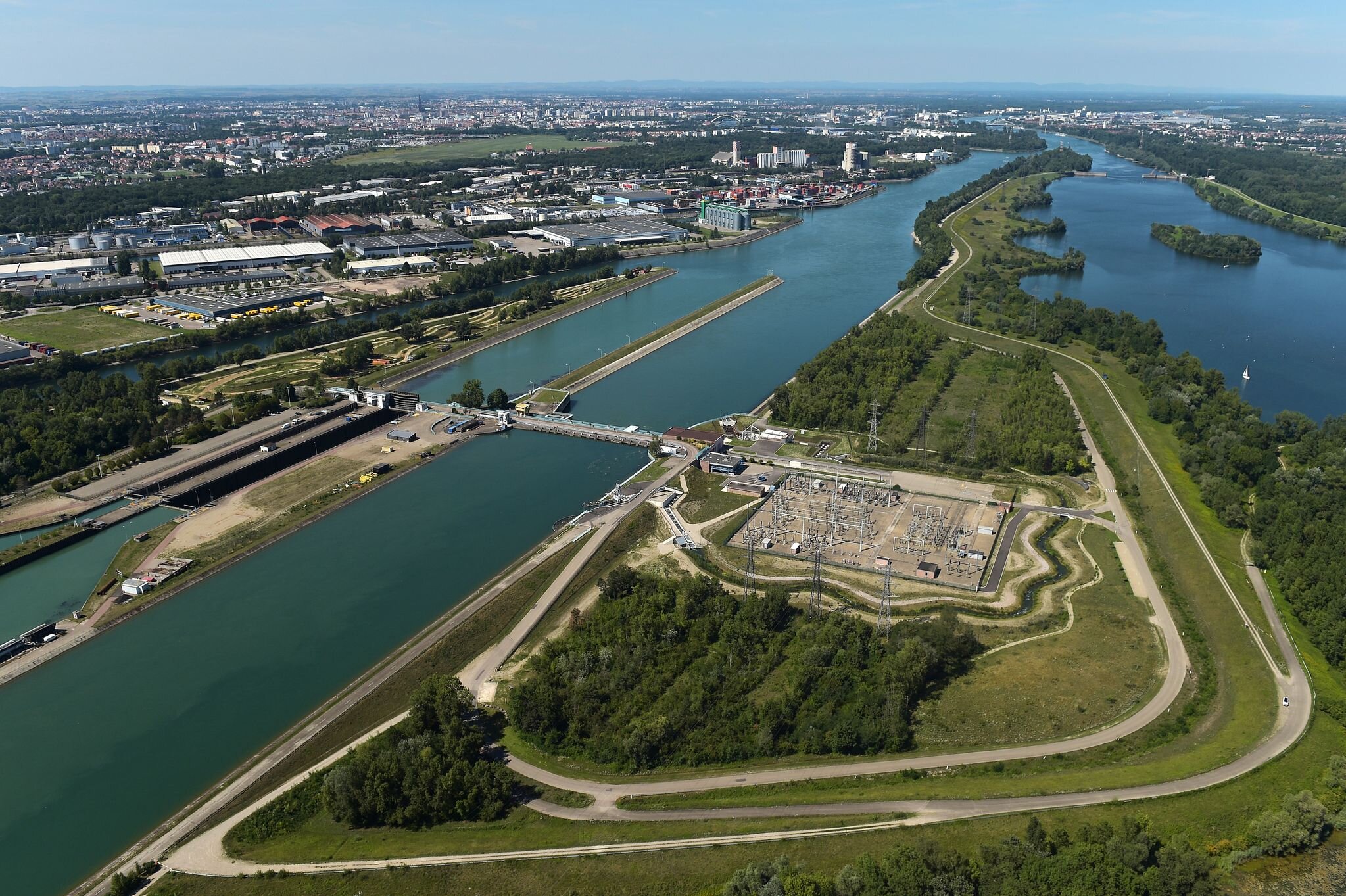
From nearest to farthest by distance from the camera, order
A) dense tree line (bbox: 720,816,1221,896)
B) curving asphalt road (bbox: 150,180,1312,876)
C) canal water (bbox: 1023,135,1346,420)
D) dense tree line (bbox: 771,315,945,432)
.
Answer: dense tree line (bbox: 720,816,1221,896) < curving asphalt road (bbox: 150,180,1312,876) < dense tree line (bbox: 771,315,945,432) < canal water (bbox: 1023,135,1346,420)

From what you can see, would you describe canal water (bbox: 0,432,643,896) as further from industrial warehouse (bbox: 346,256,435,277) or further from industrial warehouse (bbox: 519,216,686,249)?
industrial warehouse (bbox: 519,216,686,249)

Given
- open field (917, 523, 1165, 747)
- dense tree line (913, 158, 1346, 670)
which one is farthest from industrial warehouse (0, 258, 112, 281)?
open field (917, 523, 1165, 747)

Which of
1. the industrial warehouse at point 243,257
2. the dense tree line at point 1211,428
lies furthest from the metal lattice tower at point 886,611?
the industrial warehouse at point 243,257

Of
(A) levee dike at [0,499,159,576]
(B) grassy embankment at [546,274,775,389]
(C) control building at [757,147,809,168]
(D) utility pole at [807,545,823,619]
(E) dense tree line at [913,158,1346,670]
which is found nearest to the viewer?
(D) utility pole at [807,545,823,619]

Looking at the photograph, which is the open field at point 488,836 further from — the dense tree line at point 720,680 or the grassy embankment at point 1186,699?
the dense tree line at point 720,680

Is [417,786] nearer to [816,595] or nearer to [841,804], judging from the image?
[841,804]

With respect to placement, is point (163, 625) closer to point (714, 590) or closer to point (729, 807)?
point (714, 590)

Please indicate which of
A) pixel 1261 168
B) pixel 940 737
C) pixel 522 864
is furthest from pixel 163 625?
pixel 1261 168
